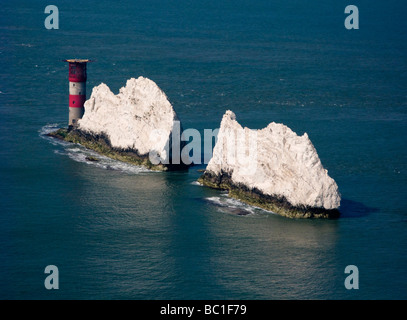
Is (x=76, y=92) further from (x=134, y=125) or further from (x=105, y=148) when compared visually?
(x=134, y=125)

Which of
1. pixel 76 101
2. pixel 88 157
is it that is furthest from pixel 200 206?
pixel 76 101

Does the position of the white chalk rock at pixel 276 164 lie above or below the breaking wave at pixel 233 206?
above

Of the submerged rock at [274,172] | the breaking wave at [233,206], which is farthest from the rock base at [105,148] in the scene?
the breaking wave at [233,206]

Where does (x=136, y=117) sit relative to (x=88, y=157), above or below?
above

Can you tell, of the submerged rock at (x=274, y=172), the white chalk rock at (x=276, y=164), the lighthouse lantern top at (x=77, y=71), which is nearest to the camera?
the white chalk rock at (x=276, y=164)

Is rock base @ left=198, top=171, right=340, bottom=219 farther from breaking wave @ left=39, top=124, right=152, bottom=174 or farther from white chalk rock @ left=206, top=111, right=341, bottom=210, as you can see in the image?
breaking wave @ left=39, top=124, right=152, bottom=174

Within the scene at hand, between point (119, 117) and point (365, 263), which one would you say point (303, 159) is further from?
point (119, 117)

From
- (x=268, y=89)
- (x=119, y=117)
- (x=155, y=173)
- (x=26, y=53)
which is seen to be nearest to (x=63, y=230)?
(x=155, y=173)

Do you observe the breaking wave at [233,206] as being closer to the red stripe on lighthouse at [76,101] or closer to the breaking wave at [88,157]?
the breaking wave at [88,157]
